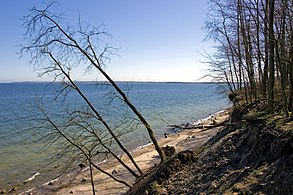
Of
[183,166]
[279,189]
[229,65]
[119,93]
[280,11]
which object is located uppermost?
[280,11]

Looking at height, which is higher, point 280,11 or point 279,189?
point 280,11

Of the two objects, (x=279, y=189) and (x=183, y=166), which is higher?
(x=279, y=189)

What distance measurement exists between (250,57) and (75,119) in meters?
6.45

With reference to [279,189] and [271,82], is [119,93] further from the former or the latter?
[279,189]

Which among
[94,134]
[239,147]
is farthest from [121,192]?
[239,147]

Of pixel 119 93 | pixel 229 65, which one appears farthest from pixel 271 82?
pixel 229 65

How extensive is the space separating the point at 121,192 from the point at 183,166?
580 cm

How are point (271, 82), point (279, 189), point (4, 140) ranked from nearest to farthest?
point (279, 189) → point (271, 82) → point (4, 140)

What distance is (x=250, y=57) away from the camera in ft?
35.2

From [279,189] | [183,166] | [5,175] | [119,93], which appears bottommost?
[5,175]

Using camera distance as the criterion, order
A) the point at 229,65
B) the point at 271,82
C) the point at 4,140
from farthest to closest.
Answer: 1. the point at 4,140
2. the point at 229,65
3. the point at 271,82

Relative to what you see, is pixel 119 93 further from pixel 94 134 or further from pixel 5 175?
pixel 5 175

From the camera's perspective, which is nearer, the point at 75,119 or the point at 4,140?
the point at 75,119

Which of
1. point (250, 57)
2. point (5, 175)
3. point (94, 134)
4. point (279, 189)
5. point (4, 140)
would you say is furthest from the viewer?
point (4, 140)
